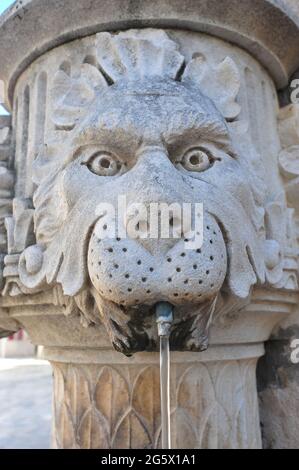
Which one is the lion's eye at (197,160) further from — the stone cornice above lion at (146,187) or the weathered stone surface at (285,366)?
the weathered stone surface at (285,366)

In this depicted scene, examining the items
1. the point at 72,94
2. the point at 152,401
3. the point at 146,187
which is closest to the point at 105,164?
the point at 146,187

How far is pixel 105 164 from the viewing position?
1.06 metres

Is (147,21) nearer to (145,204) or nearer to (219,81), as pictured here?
(219,81)

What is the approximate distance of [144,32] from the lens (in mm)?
1259

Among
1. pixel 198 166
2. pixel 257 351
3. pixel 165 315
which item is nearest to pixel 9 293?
pixel 165 315

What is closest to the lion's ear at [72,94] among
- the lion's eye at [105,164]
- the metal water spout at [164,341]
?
the lion's eye at [105,164]

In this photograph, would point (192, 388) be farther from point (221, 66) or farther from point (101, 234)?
point (221, 66)

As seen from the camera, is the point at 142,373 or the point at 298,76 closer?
the point at 142,373

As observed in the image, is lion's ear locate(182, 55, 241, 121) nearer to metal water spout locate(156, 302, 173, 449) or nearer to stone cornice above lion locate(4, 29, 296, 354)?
stone cornice above lion locate(4, 29, 296, 354)

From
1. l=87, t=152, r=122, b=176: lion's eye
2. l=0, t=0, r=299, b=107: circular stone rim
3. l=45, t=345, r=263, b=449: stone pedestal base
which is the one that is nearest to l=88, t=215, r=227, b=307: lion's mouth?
l=87, t=152, r=122, b=176: lion's eye

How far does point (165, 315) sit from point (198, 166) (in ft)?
1.40

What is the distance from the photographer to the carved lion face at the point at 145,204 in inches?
34.2

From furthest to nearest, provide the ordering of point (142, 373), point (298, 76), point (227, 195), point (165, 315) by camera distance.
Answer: point (298, 76) < point (142, 373) < point (227, 195) < point (165, 315)

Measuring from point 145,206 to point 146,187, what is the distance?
51 mm
